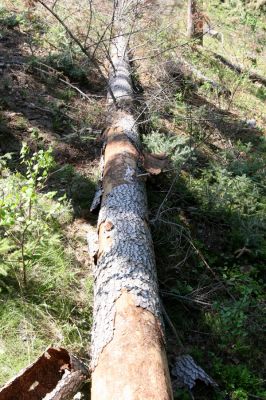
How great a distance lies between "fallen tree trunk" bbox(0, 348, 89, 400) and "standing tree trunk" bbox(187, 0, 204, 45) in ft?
33.0

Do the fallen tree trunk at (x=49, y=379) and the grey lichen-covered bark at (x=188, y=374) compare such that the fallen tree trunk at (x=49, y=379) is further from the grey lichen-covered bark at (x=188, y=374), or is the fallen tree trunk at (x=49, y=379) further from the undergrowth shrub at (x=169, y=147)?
the undergrowth shrub at (x=169, y=147)

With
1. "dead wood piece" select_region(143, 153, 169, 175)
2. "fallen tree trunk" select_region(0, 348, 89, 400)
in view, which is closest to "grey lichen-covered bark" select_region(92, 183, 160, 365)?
"fallen tree trunk" select_region(0, 348, 89, 400)

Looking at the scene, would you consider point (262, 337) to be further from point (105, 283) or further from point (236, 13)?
point (236, 13)

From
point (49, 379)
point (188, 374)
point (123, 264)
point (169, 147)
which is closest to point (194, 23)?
point (169, 147)

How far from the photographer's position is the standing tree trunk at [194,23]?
11367 mm

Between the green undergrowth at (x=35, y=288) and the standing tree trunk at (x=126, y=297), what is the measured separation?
0.37m

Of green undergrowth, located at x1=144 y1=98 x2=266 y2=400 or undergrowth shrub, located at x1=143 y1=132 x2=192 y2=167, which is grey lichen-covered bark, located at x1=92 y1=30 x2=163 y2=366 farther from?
green undergrowth, located at x1=144 y1=98 x2=266 y2=400

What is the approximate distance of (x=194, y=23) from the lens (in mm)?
11711

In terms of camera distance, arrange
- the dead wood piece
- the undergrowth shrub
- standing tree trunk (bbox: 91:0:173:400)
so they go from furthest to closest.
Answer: the undergrowth shrub, the dead wood piece, standing tree trunk (bbox: 91:0:173:400)

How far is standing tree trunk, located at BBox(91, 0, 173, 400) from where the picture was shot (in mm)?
2730

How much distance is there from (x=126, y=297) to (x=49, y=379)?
0.85m

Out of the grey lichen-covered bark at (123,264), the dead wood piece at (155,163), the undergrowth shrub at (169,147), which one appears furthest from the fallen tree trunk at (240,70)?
the grey lichen-covered bark at (123,264)

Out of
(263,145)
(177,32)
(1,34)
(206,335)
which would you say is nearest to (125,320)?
(206,335)

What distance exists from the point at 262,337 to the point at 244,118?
573cm
